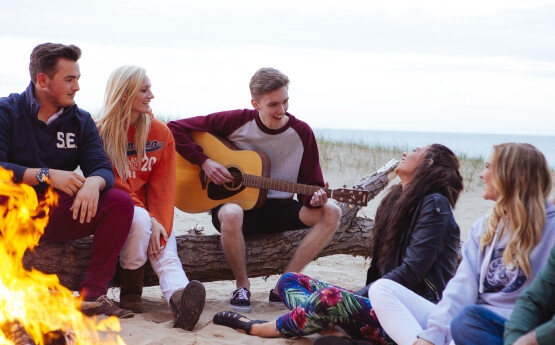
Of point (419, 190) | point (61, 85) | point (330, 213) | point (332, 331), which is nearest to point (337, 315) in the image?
point (332, 331)

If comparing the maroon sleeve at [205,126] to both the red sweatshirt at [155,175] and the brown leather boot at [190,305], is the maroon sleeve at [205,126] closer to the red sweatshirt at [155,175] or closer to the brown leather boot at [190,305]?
the red sweatshirt at [155,175]

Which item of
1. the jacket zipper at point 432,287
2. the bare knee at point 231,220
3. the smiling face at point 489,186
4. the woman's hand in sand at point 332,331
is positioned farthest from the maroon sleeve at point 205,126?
the smiling face at point 489,186

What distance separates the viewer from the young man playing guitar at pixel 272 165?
4.89 m

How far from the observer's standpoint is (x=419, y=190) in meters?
3.63

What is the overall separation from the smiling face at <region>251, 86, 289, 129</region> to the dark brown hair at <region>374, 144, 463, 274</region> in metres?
1.67

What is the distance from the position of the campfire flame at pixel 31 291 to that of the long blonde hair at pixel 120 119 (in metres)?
0.63

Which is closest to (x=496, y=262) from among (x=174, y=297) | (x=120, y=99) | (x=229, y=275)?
(x=174, y=297)

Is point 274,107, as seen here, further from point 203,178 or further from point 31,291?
point 31,291

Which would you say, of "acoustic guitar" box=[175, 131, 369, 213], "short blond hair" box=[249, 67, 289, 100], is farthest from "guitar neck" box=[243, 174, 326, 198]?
"short blond hair" box=[249, 67, 289, 100]

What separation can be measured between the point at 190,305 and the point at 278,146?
5.82 feet

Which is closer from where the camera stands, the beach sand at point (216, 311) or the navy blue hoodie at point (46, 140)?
the beach sand at point (216, 311)

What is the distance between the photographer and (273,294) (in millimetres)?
4973

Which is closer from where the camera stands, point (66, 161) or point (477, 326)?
point (477, 326)

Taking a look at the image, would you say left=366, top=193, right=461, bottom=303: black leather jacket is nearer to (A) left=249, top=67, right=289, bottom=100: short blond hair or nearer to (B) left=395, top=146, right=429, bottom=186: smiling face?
(B) left=395, top=146, right=429, bottom=186: smiling face
